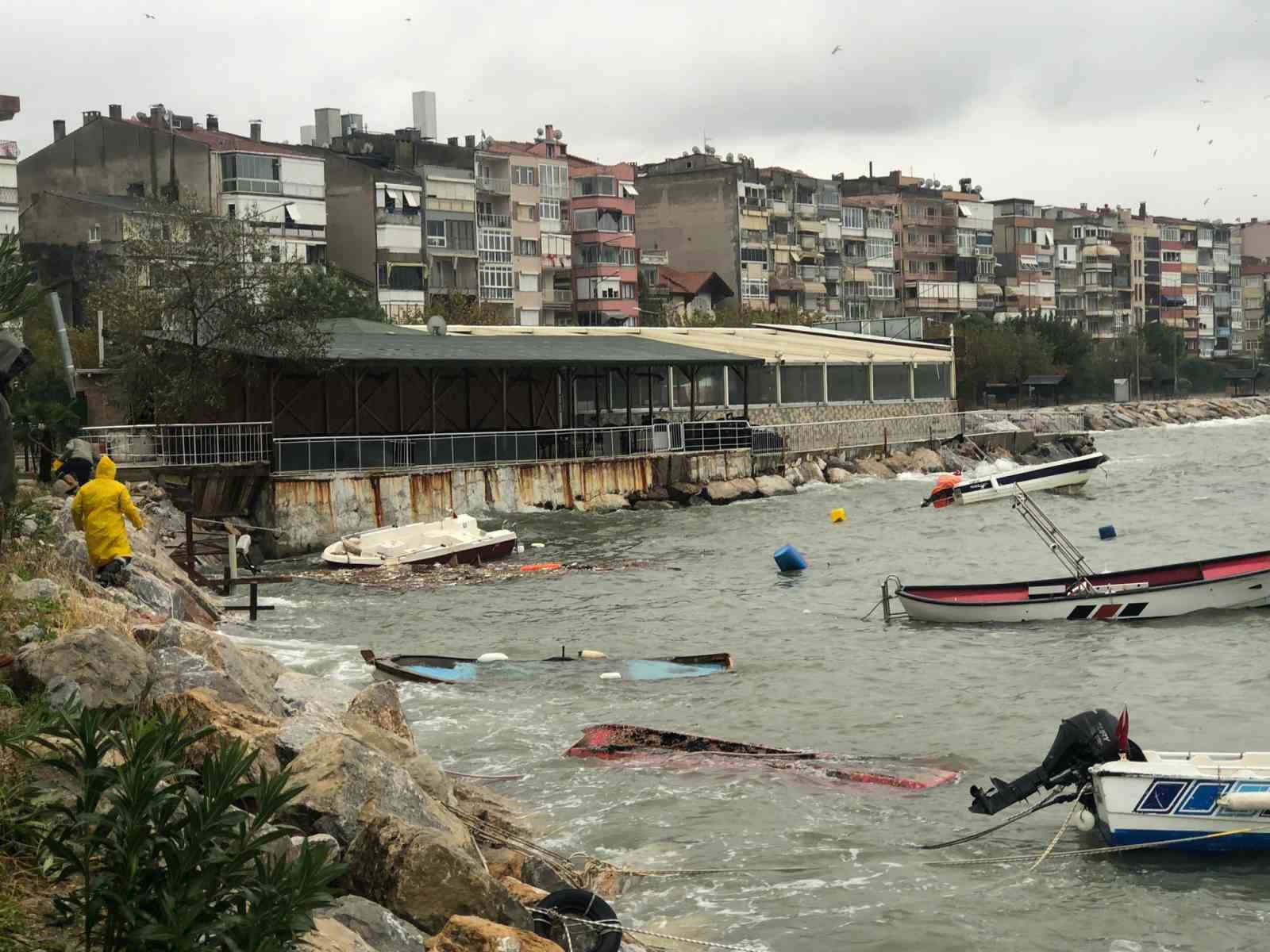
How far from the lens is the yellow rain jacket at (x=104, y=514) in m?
17.3

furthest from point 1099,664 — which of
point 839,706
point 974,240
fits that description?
point 974,240

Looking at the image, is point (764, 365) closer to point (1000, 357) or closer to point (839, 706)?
point (839, 706)

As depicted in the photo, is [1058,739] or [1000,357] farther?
[1000,357]

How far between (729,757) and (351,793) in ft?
25.7

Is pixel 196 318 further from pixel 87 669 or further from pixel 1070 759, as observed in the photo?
pixel 87 669

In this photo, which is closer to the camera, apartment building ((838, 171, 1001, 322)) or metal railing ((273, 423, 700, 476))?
metal railing ((273, 423, 700, 476))

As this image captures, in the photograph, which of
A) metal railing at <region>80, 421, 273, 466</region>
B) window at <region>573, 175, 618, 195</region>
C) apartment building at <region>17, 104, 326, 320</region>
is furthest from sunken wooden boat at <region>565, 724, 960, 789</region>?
window at <region>573, 175, 618, 195</region>

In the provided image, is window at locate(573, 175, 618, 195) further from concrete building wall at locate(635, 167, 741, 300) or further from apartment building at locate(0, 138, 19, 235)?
apartment building at locate(0, 138, 19, 235)

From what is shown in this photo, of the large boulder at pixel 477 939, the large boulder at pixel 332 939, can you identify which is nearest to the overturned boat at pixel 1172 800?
the large boulder at pixel 477 939

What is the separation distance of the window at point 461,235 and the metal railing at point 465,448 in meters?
40.2

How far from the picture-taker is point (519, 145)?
4114 inches

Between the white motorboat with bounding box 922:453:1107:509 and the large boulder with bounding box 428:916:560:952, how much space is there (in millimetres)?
42729

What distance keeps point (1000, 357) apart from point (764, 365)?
61350 mm

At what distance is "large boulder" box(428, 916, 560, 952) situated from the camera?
876cm
